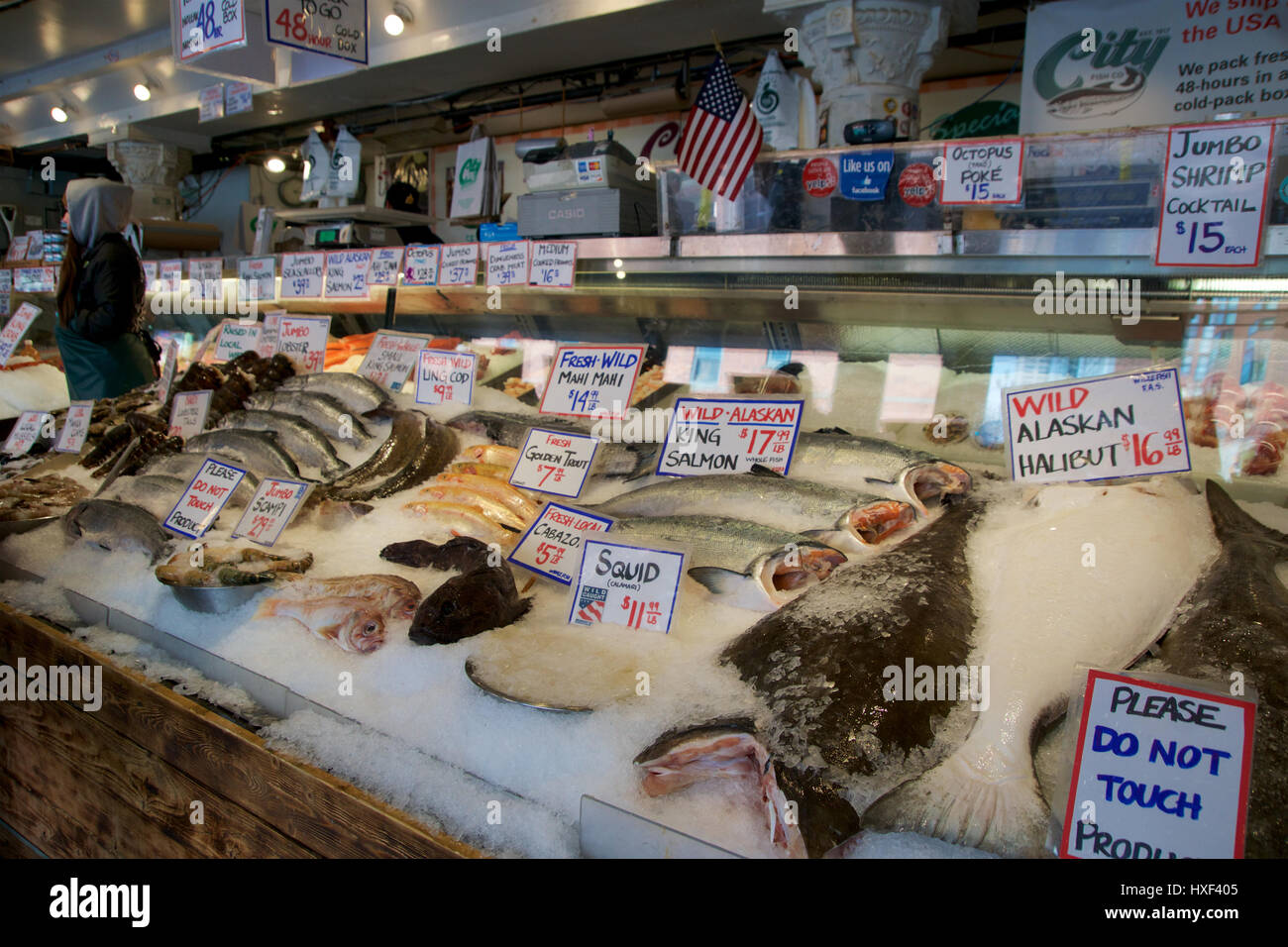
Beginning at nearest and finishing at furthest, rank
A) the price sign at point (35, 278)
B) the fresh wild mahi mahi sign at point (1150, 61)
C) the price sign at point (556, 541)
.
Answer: the price sign at point (556, 541) → the fresh wild mahi mahi sign at point (1150, 61) → the price sign at point (35, 278)

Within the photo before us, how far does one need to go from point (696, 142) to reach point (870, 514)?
1494 mm

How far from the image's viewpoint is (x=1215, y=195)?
208cm

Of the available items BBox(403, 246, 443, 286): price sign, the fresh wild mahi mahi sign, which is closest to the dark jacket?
BBox(403, 246, 443, 286): price sign

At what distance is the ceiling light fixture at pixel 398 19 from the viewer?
761cm

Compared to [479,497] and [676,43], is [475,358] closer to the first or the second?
[479,497]

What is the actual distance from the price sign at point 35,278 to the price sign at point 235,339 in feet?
9.00

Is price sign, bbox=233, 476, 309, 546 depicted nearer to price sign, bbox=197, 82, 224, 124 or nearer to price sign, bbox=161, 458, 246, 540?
price sign, bbox=161, 458, 246, 540

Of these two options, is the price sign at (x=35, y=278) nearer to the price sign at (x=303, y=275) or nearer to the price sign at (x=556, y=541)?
the price sign at (x=303, y=275)

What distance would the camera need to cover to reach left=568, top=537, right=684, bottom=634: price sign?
6.35 feet

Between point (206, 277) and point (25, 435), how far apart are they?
140cm

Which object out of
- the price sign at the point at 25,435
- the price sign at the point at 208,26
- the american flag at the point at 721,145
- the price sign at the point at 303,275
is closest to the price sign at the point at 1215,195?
the american flag at the point at 721,145

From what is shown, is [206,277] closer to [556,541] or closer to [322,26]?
[322,26]

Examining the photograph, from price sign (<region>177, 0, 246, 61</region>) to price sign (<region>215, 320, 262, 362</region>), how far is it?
1.48 m

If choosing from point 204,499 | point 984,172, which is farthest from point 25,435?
point 984,172
